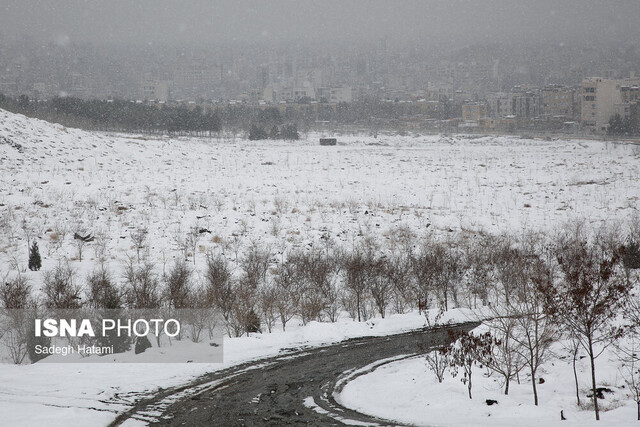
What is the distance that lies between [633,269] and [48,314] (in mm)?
17341

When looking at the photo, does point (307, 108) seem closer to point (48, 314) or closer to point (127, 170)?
point (127, 170)

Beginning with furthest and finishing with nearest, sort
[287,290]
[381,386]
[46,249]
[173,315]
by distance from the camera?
[46,249], [287,290], [173,315], [381,386]

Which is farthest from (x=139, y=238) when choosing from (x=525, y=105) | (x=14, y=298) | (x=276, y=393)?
(x=525, y=105)

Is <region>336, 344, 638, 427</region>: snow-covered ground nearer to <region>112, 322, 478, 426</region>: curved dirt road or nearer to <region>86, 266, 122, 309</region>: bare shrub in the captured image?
<region>112, 322, 478, 426</region>: curved dirt road

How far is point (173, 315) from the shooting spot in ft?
50.4

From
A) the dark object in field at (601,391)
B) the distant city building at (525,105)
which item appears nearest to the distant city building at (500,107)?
the distant city building at (525,105)

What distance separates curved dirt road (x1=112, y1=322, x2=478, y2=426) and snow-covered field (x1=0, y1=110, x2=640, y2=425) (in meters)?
0.53

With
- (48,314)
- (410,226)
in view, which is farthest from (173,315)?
(410,226)

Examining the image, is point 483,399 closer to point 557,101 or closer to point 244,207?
point 244,207

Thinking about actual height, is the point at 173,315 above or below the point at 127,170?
below

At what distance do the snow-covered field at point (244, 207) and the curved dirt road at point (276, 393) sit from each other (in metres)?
0.53

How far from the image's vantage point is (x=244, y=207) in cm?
2947

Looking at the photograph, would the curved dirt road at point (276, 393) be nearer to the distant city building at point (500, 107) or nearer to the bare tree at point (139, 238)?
the bare tree at point (139, 238)

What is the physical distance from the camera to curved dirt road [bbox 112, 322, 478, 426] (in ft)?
32.9
